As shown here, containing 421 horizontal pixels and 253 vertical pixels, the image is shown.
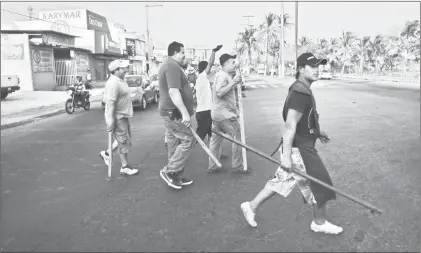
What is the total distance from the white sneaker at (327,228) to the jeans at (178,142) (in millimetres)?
1928

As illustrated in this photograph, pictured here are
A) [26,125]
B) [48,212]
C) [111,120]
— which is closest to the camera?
[48,212]

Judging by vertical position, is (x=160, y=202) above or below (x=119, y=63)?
below

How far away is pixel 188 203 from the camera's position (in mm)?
4766

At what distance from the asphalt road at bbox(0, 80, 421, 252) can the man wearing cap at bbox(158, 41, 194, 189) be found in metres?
0.36

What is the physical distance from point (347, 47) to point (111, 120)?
297 ft

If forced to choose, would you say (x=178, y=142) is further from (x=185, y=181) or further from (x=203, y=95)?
(x=203, y=95)

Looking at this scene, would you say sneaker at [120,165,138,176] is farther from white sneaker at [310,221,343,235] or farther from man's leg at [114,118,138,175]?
white sneaker at [310,221,343,235]

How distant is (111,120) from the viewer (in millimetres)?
5918

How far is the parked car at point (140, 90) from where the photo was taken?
51.2 ft

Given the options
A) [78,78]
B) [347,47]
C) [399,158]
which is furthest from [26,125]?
[347,47]

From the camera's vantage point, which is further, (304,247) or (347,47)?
(347,47)

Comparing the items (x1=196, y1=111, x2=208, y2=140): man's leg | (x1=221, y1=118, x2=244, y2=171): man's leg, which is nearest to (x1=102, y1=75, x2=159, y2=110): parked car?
(x1=196, y1=111, x2=208, y2=140): man's leg

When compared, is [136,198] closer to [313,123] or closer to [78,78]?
[313,123]

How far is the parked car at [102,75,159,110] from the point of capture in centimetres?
1562
